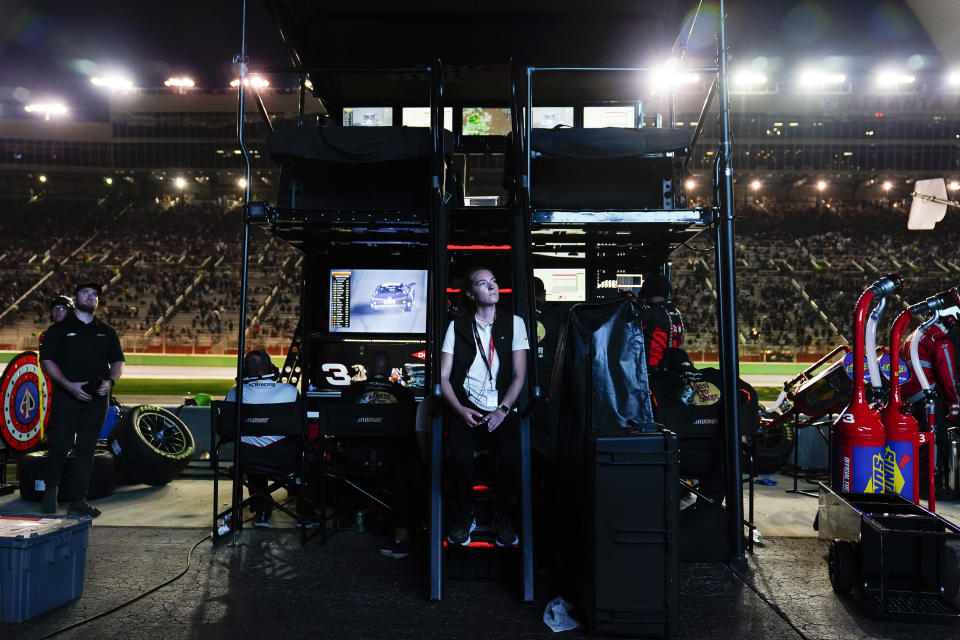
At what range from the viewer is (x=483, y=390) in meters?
4.95

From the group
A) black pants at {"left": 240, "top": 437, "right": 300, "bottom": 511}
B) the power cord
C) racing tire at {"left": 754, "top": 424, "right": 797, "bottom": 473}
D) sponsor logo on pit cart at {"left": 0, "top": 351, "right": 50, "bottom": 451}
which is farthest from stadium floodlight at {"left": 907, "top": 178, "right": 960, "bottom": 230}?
sponsor logo on pit cart at {"left": 0, "top": 351, "right": 50, "bottom": 451}

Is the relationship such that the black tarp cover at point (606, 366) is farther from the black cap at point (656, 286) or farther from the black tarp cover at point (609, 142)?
the black tarp cover at point (609, 142)

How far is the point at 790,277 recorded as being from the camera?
3788 centimetres

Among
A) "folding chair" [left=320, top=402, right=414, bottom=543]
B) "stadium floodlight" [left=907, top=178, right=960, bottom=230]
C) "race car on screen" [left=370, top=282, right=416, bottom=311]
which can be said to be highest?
"stadium floodlight" [left=907, top=178, right=960, bottom=230]

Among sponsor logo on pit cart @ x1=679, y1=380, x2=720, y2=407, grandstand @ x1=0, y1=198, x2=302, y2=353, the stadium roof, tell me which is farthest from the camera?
grandstand @ x1=0, y1=198, x2=302, y2=353

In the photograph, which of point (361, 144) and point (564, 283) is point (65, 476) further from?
point (564, 283)

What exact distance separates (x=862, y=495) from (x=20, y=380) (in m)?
8.46

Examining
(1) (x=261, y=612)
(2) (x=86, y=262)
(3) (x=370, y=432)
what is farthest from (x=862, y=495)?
(2) (x=86, y=262)

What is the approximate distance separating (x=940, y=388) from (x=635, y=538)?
237 inches

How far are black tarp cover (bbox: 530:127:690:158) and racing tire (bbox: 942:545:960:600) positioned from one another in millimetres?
3728

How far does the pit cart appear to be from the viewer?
4.30 metres

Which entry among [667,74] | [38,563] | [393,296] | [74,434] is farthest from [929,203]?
[38,563]

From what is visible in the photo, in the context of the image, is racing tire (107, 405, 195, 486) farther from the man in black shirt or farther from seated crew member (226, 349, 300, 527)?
seated crew member (226, 349, 300, 527)

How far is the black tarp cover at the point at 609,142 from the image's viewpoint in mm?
6148
